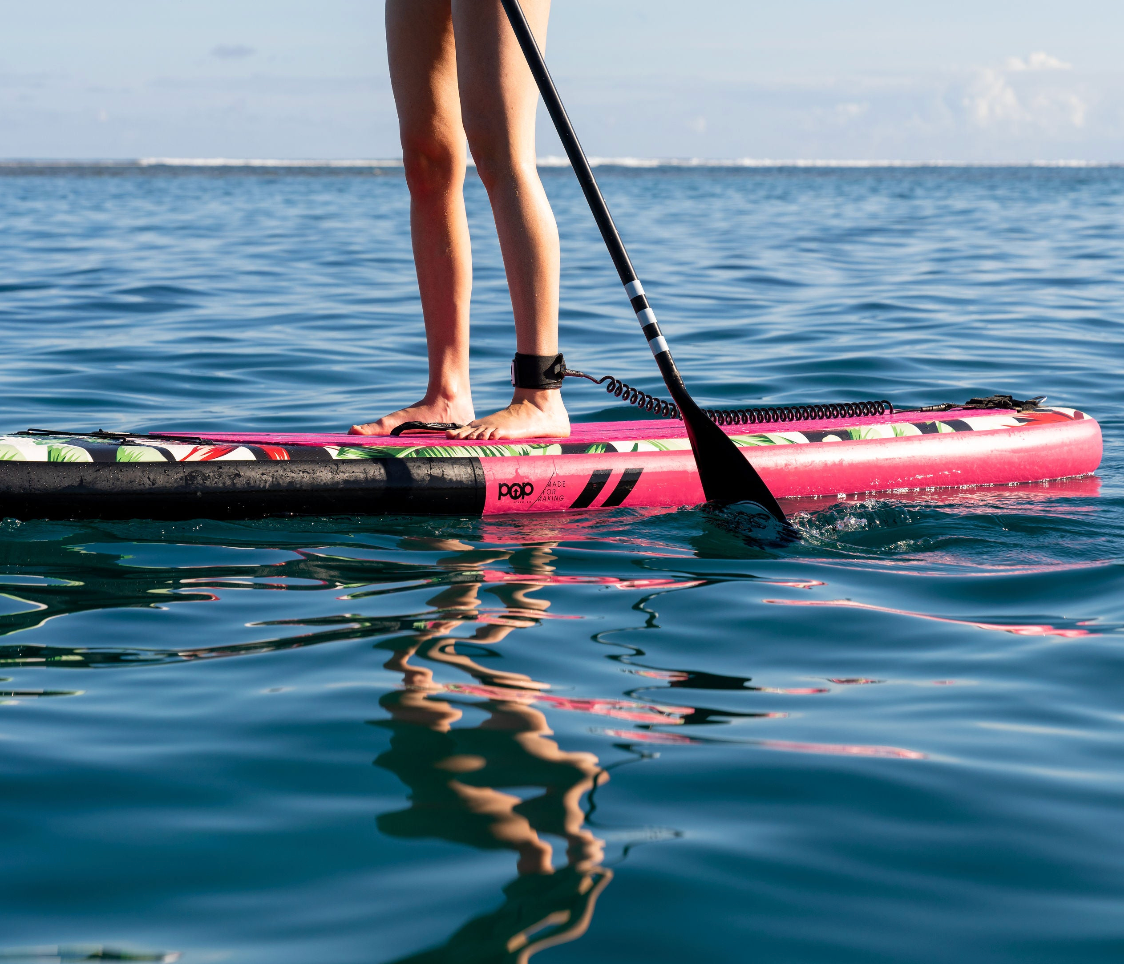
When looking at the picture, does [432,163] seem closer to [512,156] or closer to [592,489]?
[512,156]

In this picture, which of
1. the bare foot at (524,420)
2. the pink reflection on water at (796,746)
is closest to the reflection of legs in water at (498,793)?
the pink reflection on water at (796,746)

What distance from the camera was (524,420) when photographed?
363 cm

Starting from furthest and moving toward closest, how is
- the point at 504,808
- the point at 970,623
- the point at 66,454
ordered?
the point at 66,454 < the point at 970,623 < the point at 504,808

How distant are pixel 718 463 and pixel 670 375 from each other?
28 cm

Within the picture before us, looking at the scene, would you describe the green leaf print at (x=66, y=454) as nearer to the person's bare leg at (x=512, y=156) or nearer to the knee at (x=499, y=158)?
the person's bare leg at (x=512, y=156)

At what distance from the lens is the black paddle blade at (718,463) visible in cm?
338

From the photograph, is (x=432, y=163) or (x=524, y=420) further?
(x=432, y=163)

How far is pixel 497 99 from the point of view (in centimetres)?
345

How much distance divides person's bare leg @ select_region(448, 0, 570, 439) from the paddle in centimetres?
9

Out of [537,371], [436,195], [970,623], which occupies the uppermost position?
[436,195]

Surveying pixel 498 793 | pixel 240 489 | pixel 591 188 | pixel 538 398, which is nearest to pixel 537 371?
pixel 538 398

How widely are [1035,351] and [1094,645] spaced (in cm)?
499

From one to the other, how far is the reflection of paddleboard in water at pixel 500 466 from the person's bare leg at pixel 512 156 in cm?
21

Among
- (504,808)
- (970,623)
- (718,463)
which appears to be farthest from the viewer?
(718,463)
